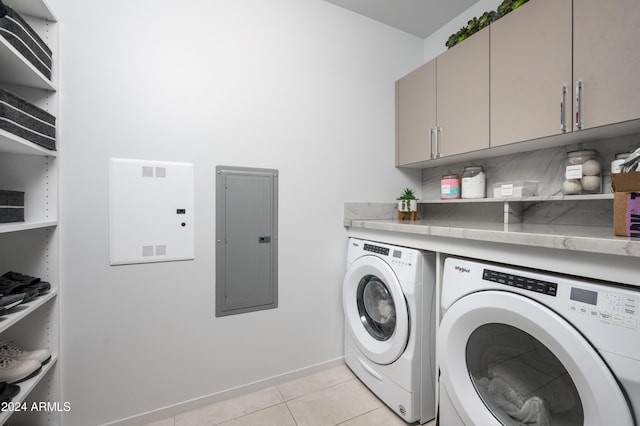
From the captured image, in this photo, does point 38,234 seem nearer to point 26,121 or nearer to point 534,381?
point 26,121

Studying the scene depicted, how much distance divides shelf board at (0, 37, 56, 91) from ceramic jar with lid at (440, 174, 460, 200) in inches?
91.1

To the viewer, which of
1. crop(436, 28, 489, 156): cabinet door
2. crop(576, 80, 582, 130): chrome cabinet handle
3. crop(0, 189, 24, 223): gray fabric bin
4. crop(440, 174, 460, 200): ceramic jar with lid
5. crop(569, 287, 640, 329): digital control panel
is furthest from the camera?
crop(440, 174, 460, 200): ceramic jar with lid

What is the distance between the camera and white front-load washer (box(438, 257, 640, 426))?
73 centimetres

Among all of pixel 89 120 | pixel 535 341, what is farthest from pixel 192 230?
pixel 535 341

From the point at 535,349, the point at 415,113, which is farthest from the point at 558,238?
the point at 415,113

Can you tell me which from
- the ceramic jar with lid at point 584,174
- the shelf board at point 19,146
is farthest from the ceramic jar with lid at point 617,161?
the shelf board at point 19,146

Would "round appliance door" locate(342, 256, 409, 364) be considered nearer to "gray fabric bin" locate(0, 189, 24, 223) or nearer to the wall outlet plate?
the wall outlet plate

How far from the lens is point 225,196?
1.60m

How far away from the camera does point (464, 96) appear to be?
1.69 meters

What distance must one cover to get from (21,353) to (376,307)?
5.80 feet

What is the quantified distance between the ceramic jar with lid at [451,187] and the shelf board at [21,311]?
7.63 feet

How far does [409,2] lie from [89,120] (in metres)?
2.12

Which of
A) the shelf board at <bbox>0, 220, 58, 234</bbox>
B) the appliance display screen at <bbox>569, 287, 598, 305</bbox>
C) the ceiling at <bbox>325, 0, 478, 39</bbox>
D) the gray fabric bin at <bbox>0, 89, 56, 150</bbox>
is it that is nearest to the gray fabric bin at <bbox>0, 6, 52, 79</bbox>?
the gray fabric bin at <bbox>0, 89, 56, 150</bbox>

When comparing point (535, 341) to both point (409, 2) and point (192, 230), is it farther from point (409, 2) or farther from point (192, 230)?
point (409, 2)
